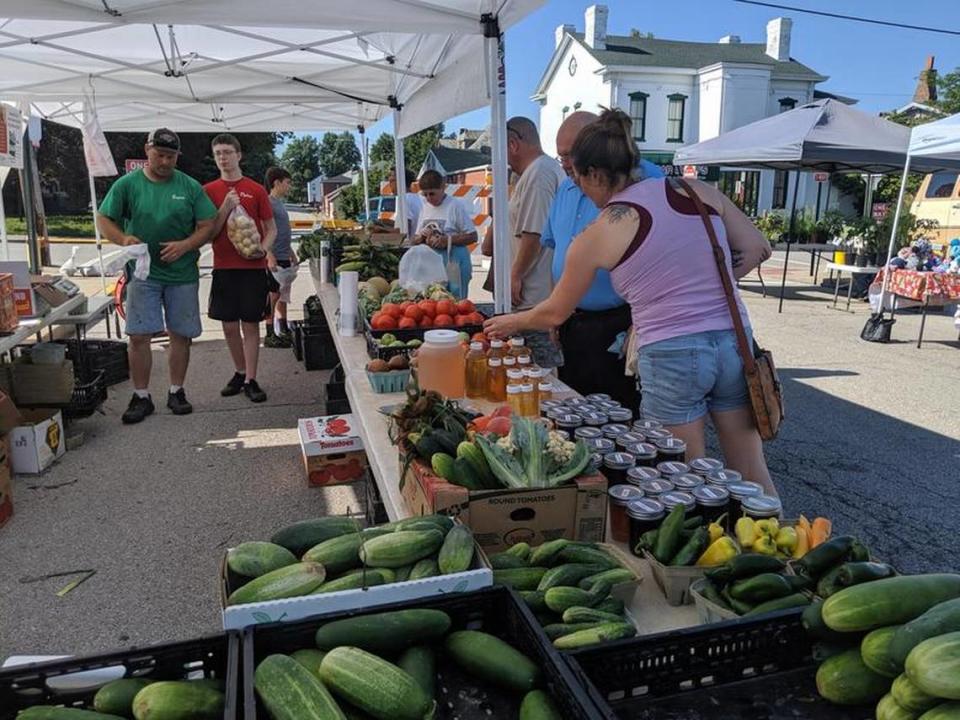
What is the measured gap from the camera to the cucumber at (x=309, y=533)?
1598 millimetres

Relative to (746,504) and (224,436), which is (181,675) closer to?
(746,504)

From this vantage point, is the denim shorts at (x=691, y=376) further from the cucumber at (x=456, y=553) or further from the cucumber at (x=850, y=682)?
the cucumber at (x=850, y=682)

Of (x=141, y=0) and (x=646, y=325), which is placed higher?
(x=141, y=0)

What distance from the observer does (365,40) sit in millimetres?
6680

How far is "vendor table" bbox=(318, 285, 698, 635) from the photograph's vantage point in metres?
1.66

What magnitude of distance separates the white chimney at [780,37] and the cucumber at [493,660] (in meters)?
38.5

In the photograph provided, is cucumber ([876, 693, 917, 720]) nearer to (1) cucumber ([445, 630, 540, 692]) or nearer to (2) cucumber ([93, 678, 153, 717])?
(1) cucumber ([445, 630, 540, 692])

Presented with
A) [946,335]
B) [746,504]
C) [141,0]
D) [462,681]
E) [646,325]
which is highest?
[141,0]

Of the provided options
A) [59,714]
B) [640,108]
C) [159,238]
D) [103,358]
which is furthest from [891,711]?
[640,108]

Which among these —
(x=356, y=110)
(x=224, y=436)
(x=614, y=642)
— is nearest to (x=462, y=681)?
(x=614, y=642)

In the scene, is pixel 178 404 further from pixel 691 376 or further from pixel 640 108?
pixel 640 108

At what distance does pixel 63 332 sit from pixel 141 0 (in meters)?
4.52

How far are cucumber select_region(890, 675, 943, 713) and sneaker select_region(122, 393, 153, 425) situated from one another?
18.9 feet

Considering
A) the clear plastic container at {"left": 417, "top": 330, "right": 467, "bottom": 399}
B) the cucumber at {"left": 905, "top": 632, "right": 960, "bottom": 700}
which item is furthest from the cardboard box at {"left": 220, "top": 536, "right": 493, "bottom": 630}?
the clear plastic container at {"left": 417, "top": 330, "right": 467, "bottom": 399}
